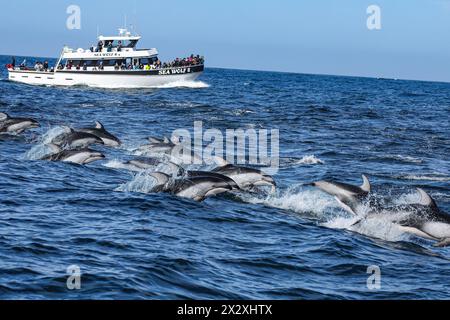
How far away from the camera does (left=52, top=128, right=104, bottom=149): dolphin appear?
2840 centimetres

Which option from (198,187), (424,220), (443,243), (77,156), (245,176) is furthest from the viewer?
(77,156)

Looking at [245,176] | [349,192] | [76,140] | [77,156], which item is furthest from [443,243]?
[76,140]

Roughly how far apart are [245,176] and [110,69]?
61.0 meters

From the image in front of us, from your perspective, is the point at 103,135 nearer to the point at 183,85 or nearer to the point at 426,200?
the point at 426,200

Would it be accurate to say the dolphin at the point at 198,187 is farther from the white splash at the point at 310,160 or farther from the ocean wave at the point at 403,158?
the ocean wave at the point at 403,158

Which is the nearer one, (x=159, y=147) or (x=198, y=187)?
(x=198, y=187)

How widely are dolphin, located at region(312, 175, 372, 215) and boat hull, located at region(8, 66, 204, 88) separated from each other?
6339cm

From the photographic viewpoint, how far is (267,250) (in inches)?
623

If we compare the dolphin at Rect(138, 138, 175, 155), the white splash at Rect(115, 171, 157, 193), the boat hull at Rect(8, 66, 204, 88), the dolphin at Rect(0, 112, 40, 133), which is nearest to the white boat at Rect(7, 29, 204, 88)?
the boat hull at Rect(8, 66, 204, 88)

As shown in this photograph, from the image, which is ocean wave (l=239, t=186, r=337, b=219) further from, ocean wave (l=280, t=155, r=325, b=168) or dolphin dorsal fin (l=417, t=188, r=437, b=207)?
ocean wave (l=280, t=155, r=325, b=168)

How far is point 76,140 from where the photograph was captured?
28500 millimetres

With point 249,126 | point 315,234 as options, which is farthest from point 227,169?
point 249,126
